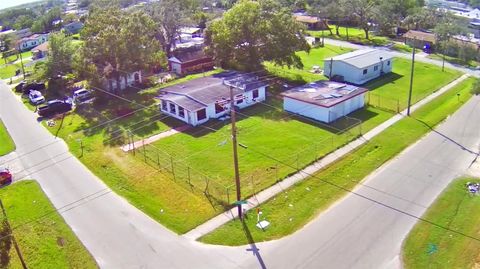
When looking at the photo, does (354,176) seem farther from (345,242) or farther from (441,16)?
(441,16)

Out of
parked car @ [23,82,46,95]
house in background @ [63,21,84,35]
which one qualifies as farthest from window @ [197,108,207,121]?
house in background @ [63,21,84,35]

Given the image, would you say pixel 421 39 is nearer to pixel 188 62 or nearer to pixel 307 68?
pixel 307 68

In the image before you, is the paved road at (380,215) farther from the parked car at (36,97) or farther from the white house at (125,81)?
the parked car at (36,97)

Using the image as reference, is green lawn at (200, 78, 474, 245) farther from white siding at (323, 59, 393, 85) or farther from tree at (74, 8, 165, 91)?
tree at (74, 8, 165, 91)

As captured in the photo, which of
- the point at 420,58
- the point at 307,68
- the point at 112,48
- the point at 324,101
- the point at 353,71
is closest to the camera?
the point at 324,101

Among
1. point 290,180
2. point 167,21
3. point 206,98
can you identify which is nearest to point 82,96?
point 206,98
